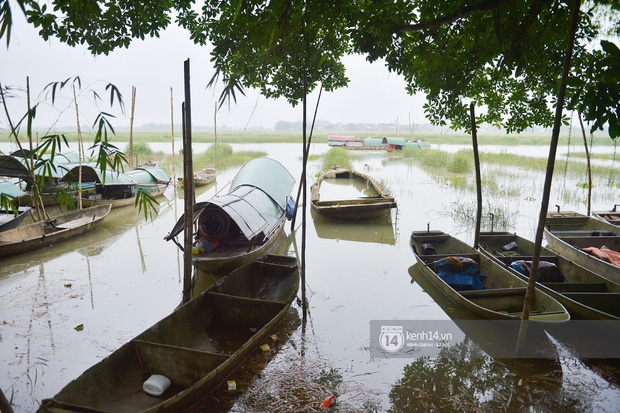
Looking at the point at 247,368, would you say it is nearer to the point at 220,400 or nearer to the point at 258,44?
the point at 220,400

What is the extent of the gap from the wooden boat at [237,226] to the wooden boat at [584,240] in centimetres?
511

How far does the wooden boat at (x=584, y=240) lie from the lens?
6098mm

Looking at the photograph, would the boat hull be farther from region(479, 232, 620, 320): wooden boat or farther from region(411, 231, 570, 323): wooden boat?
region(479, 232, 620, 320): wooden boat

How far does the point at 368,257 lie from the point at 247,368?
4441 millimetres

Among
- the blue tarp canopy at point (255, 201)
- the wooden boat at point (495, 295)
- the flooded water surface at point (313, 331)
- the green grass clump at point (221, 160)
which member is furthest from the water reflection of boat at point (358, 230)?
the green grass clump at point (221, 160)

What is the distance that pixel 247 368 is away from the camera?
4480 millimetres

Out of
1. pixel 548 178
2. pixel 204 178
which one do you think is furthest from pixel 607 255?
pixel 204 178

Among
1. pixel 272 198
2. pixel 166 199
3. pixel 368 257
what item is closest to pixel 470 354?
pixel 368 257

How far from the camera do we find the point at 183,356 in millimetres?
3850

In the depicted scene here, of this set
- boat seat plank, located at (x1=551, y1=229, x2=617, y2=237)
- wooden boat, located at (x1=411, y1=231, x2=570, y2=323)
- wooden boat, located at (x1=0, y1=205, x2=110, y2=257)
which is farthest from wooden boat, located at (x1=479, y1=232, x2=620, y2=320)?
wooden boat, located at (x1=0, y1=205, x2=110, y2=257)

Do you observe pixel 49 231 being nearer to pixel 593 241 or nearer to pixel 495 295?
pixel 495 295

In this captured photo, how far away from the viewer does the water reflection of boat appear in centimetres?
974

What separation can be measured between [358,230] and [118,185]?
26.5 ft

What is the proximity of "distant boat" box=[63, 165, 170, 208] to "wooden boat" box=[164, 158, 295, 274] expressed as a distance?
437 centimetres
